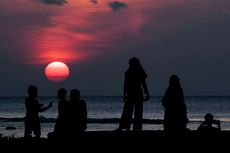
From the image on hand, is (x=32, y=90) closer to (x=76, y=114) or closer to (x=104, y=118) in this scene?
(x=76, y=114)

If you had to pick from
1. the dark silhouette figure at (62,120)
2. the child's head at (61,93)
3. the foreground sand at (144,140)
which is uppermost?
the child's head at (61,93)

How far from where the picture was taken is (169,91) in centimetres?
1533

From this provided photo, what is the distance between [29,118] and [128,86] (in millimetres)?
2702

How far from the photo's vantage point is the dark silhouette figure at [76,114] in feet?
45.2

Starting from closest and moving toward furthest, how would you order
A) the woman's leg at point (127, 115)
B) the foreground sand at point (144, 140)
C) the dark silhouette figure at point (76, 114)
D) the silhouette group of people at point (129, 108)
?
the dark silhouette figure at point (76, 114) → the silhouette group of people at point (129, 108) → the foreground sand at point (144, 140) → the woman's leg at point (127, 115)

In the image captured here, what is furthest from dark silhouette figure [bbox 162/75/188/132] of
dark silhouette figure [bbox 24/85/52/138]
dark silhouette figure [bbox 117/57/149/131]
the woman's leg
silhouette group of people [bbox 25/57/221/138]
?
dark silhouette figure [bbox 24/85/52/138]

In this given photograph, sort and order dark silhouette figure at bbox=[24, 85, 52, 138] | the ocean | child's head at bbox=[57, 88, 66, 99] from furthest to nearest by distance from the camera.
A: 1. the ocean
2. dark silhouette figure at bbox=[24, 85, 52, 138]
3. child's head at bbox=[57, 88, 66, 99]

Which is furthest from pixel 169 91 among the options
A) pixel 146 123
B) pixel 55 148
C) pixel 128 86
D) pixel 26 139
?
pixel 146 123

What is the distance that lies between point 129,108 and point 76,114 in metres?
3.45

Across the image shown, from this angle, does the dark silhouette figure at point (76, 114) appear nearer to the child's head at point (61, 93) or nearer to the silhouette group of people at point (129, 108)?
the silhouette group of people at point (129, 108)

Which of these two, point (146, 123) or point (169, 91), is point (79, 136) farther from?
point (146, 123)

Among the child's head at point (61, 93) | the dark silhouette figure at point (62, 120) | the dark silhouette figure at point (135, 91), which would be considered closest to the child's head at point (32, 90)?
the child's head at point (61, 93)

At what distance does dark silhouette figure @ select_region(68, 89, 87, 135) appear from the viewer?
1377cm

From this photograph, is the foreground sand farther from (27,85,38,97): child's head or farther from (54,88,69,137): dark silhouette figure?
(27,85,38,97): child's head
